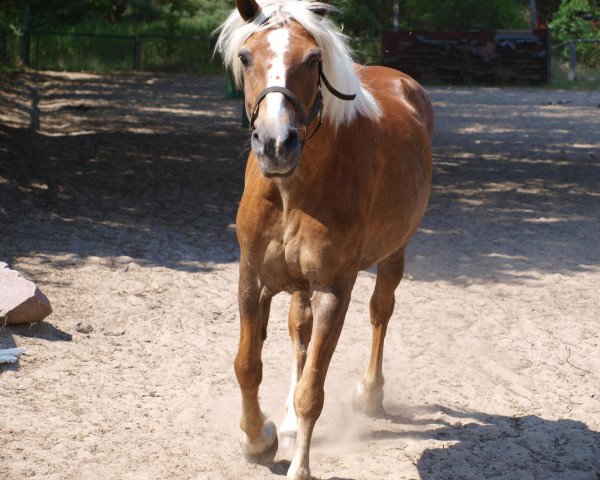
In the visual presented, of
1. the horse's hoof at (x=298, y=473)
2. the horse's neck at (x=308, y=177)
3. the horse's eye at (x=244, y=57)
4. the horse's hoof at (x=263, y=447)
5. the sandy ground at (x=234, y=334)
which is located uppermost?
the horse's eye at (x=244, y=57)

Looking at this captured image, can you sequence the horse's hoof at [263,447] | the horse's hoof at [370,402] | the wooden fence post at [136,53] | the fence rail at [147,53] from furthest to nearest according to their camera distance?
the wooden fence post at [136,53], the fence rail at [147,53], the horse's hoof at [370,402], the horse's hoof at [263,447]

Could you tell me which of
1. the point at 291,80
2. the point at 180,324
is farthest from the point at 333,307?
the point at 180,324

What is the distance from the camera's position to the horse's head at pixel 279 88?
3.27 metres

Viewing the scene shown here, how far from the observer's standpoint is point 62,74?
99.0 feet

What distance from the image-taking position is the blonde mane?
3.63m

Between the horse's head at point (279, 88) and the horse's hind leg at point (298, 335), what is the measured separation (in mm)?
1138

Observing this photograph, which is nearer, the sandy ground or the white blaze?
the white blaze

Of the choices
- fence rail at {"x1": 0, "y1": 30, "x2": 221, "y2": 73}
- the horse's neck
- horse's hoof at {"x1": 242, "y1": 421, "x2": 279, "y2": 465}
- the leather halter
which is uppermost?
the leather halter

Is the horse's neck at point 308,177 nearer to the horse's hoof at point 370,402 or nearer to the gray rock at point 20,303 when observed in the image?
the horse's hoof at point 370,402

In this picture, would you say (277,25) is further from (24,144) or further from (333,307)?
(24,144)

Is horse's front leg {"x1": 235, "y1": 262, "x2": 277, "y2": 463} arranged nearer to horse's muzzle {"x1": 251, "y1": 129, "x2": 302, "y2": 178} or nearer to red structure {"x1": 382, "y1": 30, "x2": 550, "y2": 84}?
horse's muzzle {"x1": 251, "y1": 129, "x2": 302, "y2": 178}

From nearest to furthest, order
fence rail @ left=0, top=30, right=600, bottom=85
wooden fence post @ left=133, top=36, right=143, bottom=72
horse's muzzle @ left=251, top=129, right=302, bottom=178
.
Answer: horse's muzzle @ left=251, top=129, right=302, bottom=178, fence rail @ left=0, top=30, right=600, bottom=85, wooden fence post @ left=133, top=36, right=143, bottom=72

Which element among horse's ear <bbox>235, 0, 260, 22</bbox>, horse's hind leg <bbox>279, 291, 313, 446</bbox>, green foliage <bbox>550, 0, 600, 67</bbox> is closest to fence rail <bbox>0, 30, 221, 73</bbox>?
green foliage <bbox>550, 0, 600, 67</bbox>

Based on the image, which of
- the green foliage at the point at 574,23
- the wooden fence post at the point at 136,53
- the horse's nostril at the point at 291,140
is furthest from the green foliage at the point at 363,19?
the horse's nostril at the point at 291,140
